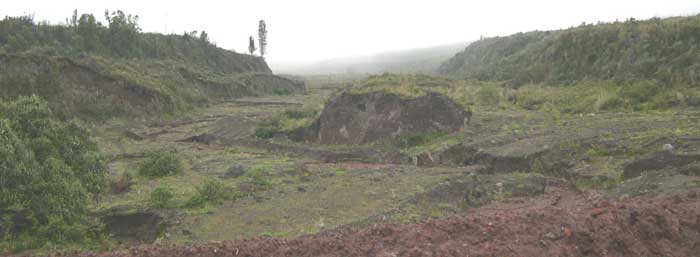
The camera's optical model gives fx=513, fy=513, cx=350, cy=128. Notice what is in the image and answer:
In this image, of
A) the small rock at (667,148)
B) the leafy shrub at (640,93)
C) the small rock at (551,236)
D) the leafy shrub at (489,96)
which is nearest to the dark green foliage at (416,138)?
the leafy shrub at (640,93)

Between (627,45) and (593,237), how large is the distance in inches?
835

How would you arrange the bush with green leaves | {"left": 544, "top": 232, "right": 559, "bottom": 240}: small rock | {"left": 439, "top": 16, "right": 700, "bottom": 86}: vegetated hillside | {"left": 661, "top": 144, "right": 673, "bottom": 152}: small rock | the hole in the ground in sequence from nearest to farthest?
{"left": 544, "top": 232, "right": 559, "bottom": 240}: small rock
the bush with green leaves
the hole in the ground
{"left": 661, "top": 144, "right": 673, "bottom": 152}: small rock
{"left": 439, "top": 16, "right": 700, "bottom": 86}: vegetated hillside

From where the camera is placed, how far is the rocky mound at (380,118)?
16984 mm

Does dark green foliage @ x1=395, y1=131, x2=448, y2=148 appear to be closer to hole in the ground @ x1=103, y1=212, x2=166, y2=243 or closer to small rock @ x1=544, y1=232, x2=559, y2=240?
hole in the ground @ x1=103, y1=212, x2=166, y2=243

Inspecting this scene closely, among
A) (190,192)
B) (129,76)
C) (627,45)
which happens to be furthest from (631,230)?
(129,76)

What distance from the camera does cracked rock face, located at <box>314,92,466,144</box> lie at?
1698 cm

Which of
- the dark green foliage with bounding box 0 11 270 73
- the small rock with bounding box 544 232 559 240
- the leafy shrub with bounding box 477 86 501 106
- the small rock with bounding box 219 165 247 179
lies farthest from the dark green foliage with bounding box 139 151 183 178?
the dark green foliage with bounding box 0 11 270 73

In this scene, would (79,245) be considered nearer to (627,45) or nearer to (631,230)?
(631,230)

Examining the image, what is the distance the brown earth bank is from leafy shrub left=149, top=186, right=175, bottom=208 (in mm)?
4102

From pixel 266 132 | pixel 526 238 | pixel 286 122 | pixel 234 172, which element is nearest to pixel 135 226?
pixel 234 172

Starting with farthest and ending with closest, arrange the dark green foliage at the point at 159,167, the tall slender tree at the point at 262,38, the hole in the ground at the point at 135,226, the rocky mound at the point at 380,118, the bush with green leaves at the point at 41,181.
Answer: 1. the tall slender tree at the point at 262,38
2. the rocky mound at the point at 380,118
3. the dark green foliage at the point at 159,167
4. the hole in the ground at the point at 135,226
5. the bush with green leaves at the point at 41,181

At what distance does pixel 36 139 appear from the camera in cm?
906

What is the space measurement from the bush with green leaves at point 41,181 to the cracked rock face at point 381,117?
386 inches

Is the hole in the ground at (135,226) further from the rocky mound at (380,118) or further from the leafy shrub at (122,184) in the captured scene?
the rocky mound at (380,118)
